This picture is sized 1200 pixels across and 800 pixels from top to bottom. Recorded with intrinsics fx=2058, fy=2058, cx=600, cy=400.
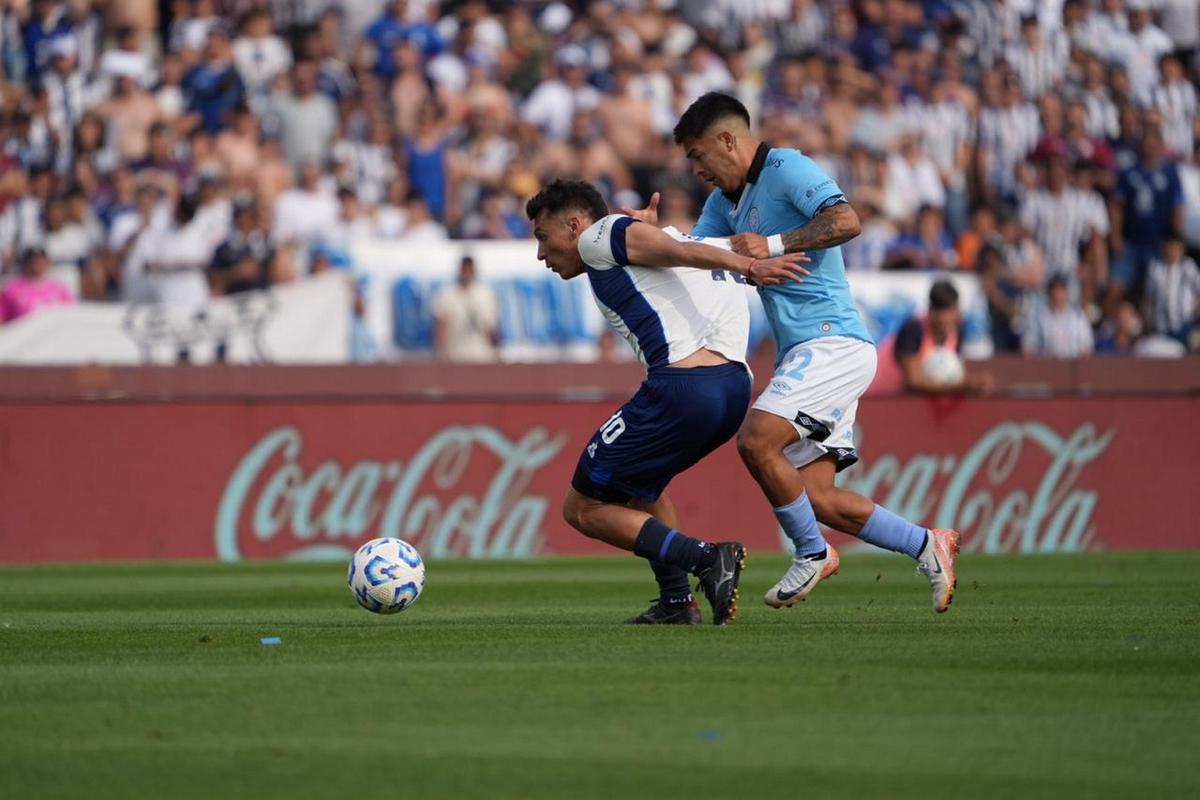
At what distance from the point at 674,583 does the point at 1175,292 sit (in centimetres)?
1353

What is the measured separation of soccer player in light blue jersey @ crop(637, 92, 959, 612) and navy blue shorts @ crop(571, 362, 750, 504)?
21 centimetres

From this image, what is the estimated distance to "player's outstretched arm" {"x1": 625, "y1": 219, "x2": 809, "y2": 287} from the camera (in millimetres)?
8617

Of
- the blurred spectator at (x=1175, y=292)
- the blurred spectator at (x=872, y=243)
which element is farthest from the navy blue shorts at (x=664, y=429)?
the blurred spectator at (x=1175, y=292)

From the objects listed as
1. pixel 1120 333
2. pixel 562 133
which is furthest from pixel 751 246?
pixel 562 133

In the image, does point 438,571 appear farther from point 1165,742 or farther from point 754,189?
point 1165,742

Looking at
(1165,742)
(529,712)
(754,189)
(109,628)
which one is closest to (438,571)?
(109,628)

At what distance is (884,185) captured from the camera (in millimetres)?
21734

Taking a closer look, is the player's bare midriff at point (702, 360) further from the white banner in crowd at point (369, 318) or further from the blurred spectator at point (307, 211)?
the blurred spectator at point (307, 211)

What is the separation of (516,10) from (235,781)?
18610 millimetres

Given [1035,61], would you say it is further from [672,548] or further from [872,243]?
[672,548]

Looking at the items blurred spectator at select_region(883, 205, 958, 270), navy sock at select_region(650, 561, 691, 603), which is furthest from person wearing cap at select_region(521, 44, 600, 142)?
navy sock at select_region(650, 561, 691, 603)

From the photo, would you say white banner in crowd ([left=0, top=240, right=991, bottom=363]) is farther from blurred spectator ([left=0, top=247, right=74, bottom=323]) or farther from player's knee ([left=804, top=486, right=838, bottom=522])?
player's knee ([left=804, top=486, right=838, bottom=522])

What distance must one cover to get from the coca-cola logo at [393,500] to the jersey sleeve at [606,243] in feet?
28.1

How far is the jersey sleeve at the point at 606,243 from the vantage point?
8.87m
